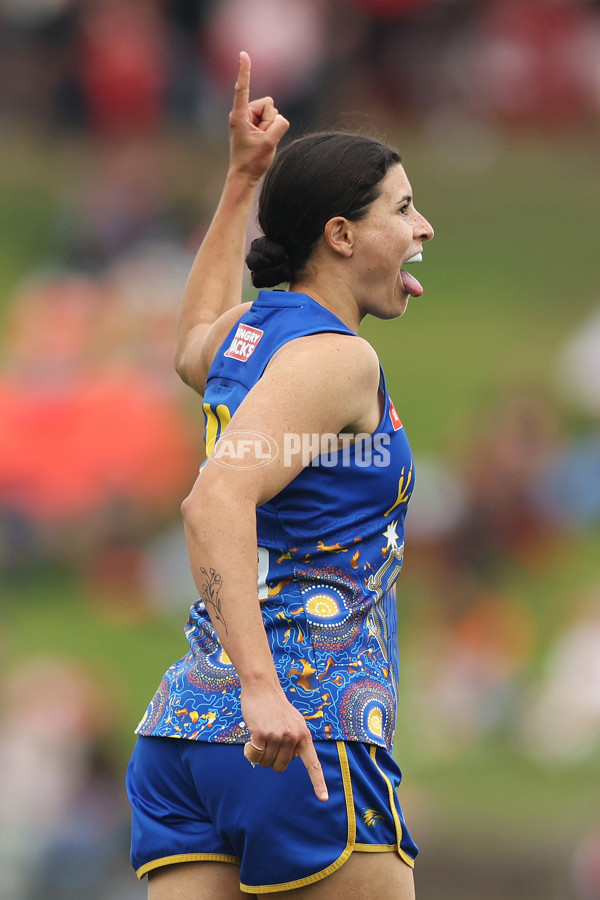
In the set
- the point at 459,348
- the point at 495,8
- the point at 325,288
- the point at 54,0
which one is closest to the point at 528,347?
the point at 459,348

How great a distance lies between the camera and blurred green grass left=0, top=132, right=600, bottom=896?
7988 mm

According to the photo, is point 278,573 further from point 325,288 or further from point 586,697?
point 586,697

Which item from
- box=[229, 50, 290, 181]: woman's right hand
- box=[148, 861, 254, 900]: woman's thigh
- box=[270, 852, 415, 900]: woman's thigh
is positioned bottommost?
box=[148, 861, 254, 900]: woman's thigh

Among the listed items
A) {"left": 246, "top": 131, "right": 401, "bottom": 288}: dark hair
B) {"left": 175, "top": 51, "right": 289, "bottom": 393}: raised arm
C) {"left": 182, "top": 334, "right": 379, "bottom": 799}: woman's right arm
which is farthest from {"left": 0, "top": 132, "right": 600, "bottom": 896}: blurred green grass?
{"left": 182, "top": 334, "right": 379, "bottom": 799}: woman's right arm

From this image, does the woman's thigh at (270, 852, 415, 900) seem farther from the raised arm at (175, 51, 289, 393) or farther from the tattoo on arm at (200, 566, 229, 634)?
the raised arm at (175, 51, 289, 393)

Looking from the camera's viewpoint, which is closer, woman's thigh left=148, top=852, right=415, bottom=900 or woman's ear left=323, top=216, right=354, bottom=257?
woman's thigh left=148, top=852, right=415, bottom=900

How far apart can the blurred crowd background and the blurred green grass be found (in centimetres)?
2

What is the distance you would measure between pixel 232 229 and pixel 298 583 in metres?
0.90

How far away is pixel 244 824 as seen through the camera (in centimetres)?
212

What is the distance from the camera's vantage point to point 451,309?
9.99 m

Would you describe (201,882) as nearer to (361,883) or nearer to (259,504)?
(361,883)

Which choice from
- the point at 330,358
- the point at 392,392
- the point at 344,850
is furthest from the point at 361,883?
the point at 392,392

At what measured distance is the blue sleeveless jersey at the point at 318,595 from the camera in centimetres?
214

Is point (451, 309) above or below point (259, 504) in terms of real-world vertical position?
above
